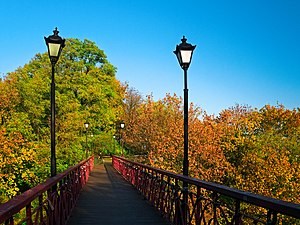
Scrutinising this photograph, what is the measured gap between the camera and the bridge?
10.9ft

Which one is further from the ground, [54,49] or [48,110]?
[54,49]

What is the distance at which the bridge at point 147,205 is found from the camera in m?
3.34

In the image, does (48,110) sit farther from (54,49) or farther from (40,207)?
(40,207)

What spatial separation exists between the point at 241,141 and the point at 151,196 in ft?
56.6

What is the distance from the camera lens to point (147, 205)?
9.55 m

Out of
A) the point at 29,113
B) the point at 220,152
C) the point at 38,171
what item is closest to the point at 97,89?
the point at 29,113

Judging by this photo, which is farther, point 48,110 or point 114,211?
point 48,110

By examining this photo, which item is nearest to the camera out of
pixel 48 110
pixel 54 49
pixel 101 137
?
pixel 54 49

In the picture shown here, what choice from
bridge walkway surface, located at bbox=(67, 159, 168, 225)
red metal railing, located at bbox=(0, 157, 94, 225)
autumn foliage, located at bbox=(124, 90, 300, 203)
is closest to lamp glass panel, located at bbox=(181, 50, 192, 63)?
bridge walkway surface, located at bbox=(67, 159, 168, 225)

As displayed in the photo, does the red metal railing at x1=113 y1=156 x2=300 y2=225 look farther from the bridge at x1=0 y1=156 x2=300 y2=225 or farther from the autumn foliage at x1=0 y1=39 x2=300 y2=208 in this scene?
the autumn foliage at x1=0 y1=39 x2=300 y2=208

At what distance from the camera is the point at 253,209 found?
21.2 m

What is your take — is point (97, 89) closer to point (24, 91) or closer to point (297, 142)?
point (24, 91)

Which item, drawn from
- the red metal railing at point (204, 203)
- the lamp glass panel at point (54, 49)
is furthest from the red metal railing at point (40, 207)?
the lamp glass panel at point (54, 49)

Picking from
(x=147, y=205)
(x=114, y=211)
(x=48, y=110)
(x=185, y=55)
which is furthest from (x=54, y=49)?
(x=48, y=110)
